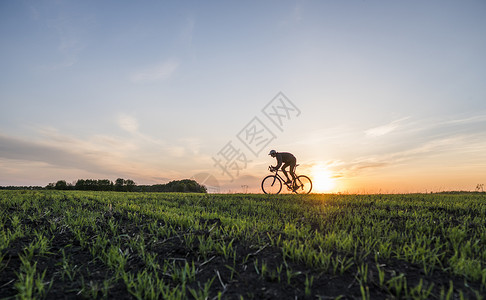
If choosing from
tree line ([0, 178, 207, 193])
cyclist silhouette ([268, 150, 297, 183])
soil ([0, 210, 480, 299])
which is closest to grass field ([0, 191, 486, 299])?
soil ([0, 210, 480, 299])

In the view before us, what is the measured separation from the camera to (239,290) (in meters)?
2.82

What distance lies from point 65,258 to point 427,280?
443 centimetres

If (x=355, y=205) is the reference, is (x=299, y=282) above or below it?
below

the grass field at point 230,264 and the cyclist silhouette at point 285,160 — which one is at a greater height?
the cyclist silhouette at point 285,160

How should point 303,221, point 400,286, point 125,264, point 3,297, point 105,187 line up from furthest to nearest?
point 105,187
point 303,221
point 125,264
point 3,297
point 400,286

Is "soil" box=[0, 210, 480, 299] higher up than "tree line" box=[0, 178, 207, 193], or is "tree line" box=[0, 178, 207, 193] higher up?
"tree line" box=[0, 178, 207, 193]

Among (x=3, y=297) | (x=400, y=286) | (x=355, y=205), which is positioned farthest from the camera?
(x=355, y=205)

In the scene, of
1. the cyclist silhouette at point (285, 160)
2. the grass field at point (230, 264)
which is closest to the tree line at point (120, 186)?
the cyclist silhouette at point (285, 160)

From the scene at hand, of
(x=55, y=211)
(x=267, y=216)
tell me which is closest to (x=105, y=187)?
(x=55, y=211)

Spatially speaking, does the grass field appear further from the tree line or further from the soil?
the tree line

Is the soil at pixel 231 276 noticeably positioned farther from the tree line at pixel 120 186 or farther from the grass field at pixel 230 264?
the tree line at pixel 120 186

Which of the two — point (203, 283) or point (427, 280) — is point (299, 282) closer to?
point (203, 283)

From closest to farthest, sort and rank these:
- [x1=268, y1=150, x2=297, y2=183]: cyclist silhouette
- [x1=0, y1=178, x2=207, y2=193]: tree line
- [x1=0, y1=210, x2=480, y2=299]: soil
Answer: [x1=0, y1=210, x2=480, y2=299]: soil
[x1=268, y1=150, x2=297, y2=183]: cyclist silhouette
[x1=0, y1=178, x2=207, y2=193]: tree line

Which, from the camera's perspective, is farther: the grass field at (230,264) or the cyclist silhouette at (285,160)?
the cyclist silhouette at (285,160)
